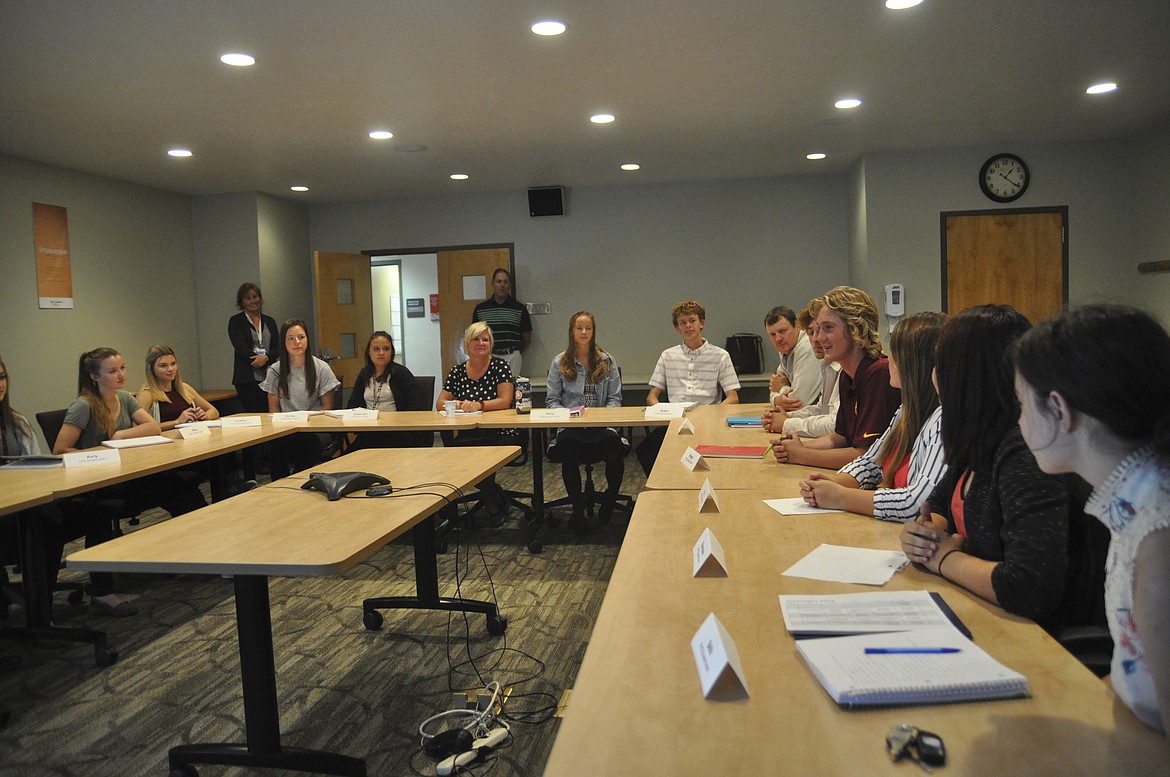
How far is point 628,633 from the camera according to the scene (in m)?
1.34

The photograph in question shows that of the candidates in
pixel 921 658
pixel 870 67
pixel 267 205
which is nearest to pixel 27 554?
pixel 921 658

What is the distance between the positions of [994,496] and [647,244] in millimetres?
6876

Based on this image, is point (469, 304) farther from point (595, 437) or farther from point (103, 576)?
point (103, 576)

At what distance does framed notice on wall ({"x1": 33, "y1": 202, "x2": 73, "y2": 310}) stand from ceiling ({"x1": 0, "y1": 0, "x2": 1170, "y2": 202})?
0.44 m

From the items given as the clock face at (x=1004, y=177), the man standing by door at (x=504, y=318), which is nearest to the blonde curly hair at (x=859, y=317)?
the clock face at (x=1004, y=177)

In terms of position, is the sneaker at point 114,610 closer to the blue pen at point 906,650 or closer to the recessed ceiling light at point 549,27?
the recessed ceiling light at point 549,27

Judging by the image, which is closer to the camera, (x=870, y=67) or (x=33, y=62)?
(x=33, y=62)

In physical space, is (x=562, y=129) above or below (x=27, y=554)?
above

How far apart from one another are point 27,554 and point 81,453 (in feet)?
1.71

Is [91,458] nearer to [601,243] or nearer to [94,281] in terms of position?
[94,281]

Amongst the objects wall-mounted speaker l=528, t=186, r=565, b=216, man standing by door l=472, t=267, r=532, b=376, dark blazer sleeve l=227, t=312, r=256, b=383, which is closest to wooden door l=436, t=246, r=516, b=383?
man standing by door l=472, t=267, r=532, b=376

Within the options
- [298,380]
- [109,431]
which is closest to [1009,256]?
[298,380]

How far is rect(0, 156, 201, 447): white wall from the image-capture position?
5.90 metres

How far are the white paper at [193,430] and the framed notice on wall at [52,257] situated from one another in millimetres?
2687
